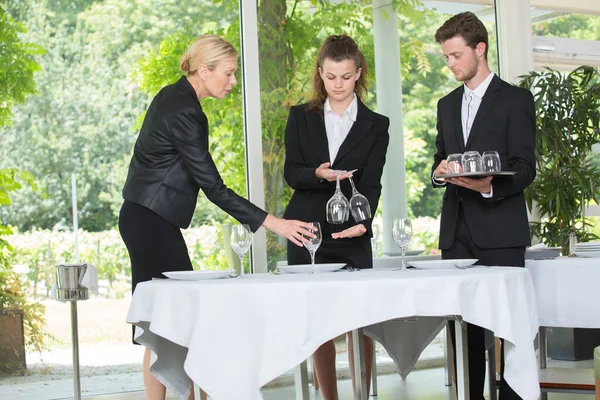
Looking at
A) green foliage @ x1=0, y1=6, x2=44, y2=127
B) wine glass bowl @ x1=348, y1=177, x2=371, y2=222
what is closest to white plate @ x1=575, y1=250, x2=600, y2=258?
wine glass bowl @ x1=348, y1=177, x2=371, y2=222

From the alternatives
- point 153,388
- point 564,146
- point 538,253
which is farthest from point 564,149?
point 153,388

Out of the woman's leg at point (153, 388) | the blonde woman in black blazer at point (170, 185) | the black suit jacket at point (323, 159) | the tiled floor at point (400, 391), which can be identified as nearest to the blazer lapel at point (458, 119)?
the black suit jacket at point (323, 159)

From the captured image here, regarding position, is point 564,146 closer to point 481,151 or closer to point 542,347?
point 542,347

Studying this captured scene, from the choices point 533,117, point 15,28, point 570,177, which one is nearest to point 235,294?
point 533,117

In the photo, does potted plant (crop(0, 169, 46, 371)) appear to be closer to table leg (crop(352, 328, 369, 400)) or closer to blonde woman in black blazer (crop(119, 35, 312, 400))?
blonde woman in black blazer (crop(119, 35, 312, 400))

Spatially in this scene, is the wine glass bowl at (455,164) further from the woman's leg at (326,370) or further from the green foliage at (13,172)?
the green foliage at (13,172)

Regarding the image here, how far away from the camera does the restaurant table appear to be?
137 inches

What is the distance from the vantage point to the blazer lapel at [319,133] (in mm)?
3732

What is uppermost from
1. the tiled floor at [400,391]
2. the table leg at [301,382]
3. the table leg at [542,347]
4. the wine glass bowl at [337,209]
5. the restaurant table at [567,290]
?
the wine glass bowl at [337,209]

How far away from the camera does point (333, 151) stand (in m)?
3.77

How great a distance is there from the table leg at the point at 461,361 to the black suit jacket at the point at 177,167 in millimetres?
821

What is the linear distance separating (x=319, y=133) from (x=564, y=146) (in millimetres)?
2462

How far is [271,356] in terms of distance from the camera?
256cm

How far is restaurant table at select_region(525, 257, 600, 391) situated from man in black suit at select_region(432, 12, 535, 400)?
0.22 meters
